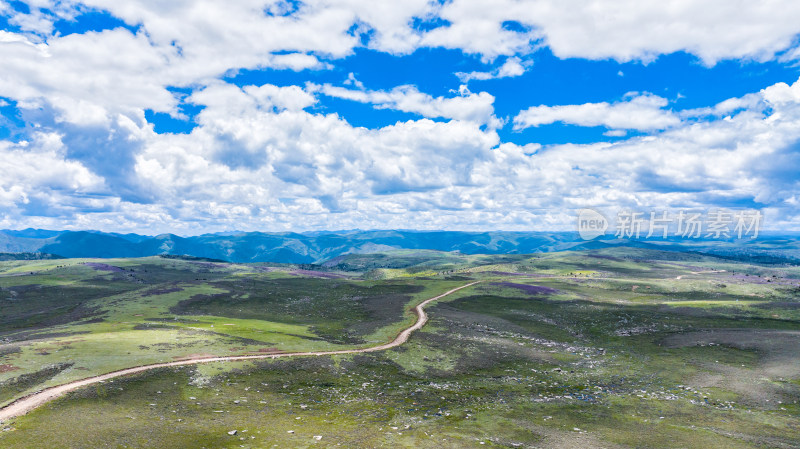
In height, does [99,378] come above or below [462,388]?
above

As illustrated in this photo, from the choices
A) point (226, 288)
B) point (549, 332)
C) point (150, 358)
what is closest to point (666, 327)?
point (549, 332)

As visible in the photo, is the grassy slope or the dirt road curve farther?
the dirt road curve

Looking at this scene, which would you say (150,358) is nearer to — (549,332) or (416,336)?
(416,336)

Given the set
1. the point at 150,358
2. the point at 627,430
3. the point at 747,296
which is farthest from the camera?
the point at 747,296

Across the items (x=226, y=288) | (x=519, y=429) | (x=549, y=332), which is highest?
(x=519, y=429)

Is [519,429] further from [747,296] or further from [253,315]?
[747,296]

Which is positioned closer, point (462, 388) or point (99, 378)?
point (99, 378)

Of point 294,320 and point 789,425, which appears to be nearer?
point 789,425

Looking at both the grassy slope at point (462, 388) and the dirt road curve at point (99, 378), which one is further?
the dirt road curve at point (99, 378)

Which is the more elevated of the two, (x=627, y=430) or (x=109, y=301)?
(x=627, y=430)

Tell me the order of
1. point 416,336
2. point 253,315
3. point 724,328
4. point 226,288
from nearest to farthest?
point 416,336
point 724,328
point 253,315
point 226,288
